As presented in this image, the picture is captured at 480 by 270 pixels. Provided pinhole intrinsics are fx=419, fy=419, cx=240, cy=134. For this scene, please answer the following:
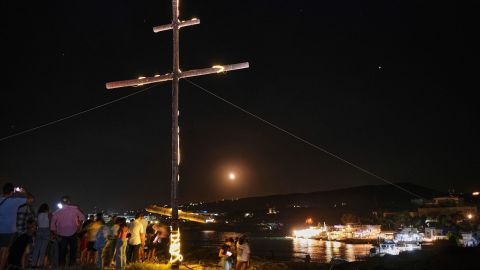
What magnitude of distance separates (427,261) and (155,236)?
1174 cm

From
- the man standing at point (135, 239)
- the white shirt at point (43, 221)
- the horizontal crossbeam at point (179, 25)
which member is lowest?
the man standing at point (135, 239)

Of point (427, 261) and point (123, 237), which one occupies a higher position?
point (123, 237)

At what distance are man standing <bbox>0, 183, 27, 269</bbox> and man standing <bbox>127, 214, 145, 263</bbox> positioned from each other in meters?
6.05

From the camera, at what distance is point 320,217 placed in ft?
647

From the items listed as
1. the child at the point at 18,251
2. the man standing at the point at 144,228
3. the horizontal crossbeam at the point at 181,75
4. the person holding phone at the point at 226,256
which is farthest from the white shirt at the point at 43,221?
A: the person holding phone at the point at 226,256

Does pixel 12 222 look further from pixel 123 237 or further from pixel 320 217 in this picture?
pixel 320 217

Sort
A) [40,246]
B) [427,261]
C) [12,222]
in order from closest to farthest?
[12,222], [40,246], [427,261]

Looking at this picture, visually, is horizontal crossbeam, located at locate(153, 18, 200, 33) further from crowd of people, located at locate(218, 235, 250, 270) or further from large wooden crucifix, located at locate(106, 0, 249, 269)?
crowd of people, located at locate(218, 235, 250, 270)

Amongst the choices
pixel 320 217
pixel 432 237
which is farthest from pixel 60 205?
pixel 320 217

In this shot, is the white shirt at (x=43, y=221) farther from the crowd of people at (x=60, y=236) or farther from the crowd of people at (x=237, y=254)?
the crowd of people at (x=237, y=254)

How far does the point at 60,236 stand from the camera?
467 inches

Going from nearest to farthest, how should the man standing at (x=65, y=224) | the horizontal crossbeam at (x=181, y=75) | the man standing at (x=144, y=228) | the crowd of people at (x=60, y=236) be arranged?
1. the crowd of people at (x=60, y=236)
2. the man standing at (x=65, y=224)
3. the man standing at (x=144, y=228)
4. the horizontal crossbeam at (x=181, y=75)

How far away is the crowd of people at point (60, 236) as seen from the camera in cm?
805

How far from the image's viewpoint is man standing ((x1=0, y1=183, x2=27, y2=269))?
787 cm
